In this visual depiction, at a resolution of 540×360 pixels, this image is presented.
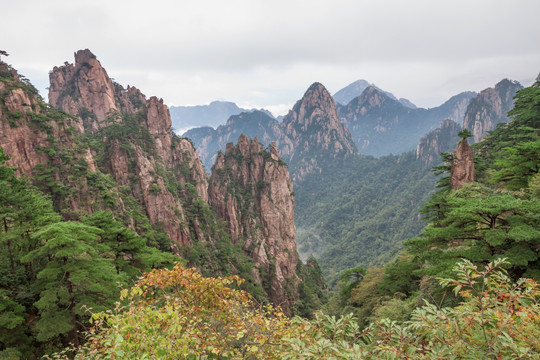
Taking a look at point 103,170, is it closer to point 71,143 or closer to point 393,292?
point 71,143

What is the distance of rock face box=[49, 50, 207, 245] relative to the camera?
4256 cm

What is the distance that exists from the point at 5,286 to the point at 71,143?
27.1 metres

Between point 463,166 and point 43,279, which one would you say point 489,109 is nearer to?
point 463,166

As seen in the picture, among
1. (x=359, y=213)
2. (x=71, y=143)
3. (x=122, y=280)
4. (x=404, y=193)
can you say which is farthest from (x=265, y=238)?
(x=404, y=193)

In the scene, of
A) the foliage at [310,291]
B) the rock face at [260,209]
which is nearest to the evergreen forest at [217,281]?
the foliage at [310,291]

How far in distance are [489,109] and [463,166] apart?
200517mm

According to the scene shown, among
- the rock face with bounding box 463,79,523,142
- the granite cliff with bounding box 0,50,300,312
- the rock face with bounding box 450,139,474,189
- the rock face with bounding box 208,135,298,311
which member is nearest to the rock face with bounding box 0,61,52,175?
the granite cliff with bounding box 0,50,300,312

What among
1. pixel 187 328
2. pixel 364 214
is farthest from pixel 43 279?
pixel 364 214

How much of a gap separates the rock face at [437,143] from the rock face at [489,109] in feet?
35.9

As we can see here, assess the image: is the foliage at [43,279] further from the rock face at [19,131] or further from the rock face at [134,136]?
the rock face at [134,136]

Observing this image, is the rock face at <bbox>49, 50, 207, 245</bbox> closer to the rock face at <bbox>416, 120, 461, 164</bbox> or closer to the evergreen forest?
the evergreen forest

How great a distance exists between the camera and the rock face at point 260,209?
56.7m

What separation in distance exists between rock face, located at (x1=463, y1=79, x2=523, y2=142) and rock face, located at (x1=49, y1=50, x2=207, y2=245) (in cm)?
17951

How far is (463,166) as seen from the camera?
25000 mm
